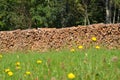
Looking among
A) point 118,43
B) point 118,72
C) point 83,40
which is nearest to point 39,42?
point 83,40

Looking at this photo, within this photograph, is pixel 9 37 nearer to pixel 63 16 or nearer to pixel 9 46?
pixel 9 46

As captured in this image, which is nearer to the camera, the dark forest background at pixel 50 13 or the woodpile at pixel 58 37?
the woodpile at pixel 58 37

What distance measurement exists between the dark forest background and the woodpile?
29.4 meters

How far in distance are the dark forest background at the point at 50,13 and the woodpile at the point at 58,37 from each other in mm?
29391

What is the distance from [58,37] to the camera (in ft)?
68.5

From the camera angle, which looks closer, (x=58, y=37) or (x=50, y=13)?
(x=58, y=37)

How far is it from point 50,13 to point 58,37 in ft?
106

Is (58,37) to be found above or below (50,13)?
above

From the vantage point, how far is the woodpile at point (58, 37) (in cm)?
1947

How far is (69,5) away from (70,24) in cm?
291

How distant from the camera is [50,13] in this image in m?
53.1

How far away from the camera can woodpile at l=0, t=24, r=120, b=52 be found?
1947cm

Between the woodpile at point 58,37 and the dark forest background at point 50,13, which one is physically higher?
the woodpile at point 58,37

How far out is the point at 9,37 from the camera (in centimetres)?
2292
